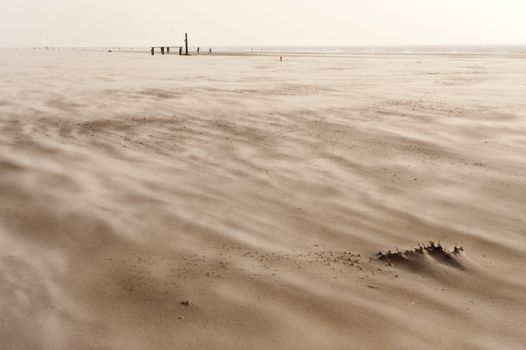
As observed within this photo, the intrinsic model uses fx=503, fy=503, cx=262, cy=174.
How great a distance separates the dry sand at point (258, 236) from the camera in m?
2.32

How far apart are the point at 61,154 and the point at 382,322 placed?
4.02 metres

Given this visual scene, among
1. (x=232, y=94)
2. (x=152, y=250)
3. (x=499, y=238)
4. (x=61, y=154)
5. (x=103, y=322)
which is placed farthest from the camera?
(x=232, y=94)

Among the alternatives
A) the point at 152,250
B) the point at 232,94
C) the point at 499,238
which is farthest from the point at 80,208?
the point at 232,94

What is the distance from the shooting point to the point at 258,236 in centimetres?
334

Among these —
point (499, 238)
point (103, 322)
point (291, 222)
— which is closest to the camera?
point (103, 322)

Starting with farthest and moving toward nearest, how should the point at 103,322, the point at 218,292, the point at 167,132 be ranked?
the point at 167,132
the point at 218,292
the point at 103,322

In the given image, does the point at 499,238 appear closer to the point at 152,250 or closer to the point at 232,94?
the point at 152,250

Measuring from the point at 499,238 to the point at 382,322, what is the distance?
1.44 m

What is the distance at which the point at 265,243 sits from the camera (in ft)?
10.6

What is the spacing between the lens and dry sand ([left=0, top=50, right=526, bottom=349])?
2.32 m

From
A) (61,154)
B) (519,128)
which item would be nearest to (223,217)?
(61,154)

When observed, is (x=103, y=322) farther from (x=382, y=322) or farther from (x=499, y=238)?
(x=499, y=238)

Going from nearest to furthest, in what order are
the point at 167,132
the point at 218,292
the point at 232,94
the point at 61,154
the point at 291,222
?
the point at 218,292
the point at 291,222
the point at 61,154
the point at 167,132
the point at 232,94

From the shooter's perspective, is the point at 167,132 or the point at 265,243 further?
the point at 167,132
